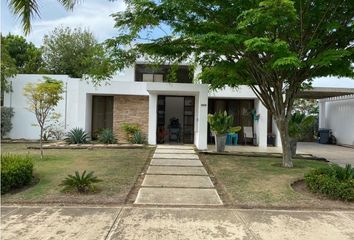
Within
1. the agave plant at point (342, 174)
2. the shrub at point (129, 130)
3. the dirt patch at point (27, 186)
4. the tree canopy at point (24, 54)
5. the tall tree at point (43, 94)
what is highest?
the tree canopy at point (24, 54)

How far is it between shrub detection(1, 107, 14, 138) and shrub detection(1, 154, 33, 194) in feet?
37.4

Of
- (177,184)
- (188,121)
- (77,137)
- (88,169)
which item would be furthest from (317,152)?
(88,169)

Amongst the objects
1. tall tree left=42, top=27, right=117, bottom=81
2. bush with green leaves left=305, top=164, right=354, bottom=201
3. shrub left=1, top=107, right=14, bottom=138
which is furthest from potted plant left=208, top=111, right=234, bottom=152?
tall tree left=42, top=27, right=117, bottom=81

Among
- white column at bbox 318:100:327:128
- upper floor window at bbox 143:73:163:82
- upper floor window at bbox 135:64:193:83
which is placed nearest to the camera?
upper floor window at bbox 135:64:193:83

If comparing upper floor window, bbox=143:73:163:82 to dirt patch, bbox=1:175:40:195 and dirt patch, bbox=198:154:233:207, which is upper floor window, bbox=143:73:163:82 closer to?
dirt patch, bbox=198:154:233:207

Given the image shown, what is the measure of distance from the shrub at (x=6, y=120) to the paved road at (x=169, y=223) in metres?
13.6

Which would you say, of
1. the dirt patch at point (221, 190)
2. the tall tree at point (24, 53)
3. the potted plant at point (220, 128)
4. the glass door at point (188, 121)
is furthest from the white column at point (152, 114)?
the tall tree at point (24, 53)

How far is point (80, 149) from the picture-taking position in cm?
1507

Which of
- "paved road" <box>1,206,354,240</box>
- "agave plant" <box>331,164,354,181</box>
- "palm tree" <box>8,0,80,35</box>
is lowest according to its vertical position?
"paved road" <box>1,206,354,240</box>

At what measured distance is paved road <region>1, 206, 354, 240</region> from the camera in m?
5.21

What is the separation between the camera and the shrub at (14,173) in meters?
7.54

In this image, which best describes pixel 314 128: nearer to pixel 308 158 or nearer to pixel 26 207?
pixel 308 158

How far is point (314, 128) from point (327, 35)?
1874cm

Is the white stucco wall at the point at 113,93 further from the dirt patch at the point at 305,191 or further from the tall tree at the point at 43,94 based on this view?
the dirt patch at the point at 305,191
